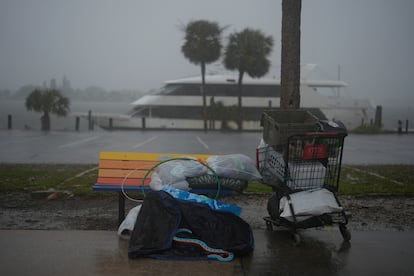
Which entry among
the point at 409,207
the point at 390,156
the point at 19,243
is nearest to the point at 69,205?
the point at 19,243

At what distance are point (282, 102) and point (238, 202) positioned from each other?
155 centimetres

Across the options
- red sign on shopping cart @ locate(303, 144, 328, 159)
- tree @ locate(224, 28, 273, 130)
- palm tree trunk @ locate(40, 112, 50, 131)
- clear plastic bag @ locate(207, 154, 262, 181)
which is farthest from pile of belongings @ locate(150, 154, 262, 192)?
tree @ locate(224, 28, 273, 130)

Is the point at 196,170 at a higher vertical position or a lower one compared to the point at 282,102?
lower

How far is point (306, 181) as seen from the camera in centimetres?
425

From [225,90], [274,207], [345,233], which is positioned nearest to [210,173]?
[274,207]

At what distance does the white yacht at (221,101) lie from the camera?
35.2m

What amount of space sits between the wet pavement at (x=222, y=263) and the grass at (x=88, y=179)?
218cm

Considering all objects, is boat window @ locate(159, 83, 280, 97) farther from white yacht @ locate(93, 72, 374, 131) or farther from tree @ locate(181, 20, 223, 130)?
tree @ locate(181, 20, 223, 130)

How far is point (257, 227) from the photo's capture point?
485 cm

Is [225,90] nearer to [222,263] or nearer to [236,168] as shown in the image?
[236,168]

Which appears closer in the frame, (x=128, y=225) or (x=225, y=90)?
(x=128, y=225)

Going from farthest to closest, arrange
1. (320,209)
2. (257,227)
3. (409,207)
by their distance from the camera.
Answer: (409,207) < (257,227) < (320,209)

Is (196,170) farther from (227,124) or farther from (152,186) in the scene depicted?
(227,124)

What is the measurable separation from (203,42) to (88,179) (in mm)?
25612
